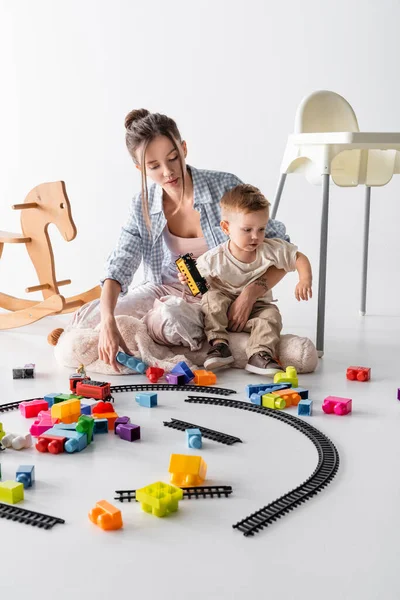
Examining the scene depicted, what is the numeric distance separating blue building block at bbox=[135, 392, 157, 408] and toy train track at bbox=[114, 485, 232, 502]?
489 millimetres

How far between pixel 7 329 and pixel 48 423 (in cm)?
119

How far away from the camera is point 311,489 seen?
4.40 ft

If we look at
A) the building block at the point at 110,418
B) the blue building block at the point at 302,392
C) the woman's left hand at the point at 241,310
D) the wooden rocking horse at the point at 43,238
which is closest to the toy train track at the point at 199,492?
the building block at the point at 110,418

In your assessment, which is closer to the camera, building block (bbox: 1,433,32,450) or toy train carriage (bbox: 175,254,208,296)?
building block (bbox: 1,433,32,450)

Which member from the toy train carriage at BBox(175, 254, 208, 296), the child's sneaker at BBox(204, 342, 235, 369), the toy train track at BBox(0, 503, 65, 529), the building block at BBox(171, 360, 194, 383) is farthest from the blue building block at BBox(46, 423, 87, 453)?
the toy train carriage at BBox(175, 254, 208, 296)

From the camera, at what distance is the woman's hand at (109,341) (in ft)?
6.67

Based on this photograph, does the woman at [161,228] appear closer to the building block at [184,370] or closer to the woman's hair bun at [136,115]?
A: the woman's hair bun at [136,115]

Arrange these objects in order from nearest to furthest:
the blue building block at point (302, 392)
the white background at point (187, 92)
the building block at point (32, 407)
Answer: the building block at point (32, 407) < the blue building block at point (302, 392) < the white background at point (187, 92)

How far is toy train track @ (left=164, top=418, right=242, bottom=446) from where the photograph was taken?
159 centimetres

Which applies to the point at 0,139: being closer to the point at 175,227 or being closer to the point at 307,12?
the point at 307,12

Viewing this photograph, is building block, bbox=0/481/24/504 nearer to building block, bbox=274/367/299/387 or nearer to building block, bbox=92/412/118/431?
building block, bbox=92/412/118/431

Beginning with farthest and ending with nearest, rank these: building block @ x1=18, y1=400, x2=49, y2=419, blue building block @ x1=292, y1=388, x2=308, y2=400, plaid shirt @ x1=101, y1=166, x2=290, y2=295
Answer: plaid shirt @ x1=101, y1=166, x2=290, y2=295 < blue building block @ x1=292, y1=388, x2=308, y2=400 < building block @ x1=18, y1=400, x2=49, y2=419

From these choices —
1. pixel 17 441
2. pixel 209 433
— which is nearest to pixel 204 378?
pixel 209 433

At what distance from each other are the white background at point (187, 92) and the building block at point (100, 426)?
81.8 inches
